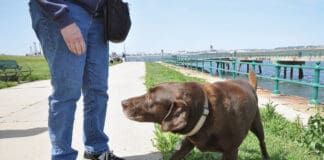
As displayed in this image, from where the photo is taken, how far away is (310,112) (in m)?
7.61

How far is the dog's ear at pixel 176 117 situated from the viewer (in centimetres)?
271

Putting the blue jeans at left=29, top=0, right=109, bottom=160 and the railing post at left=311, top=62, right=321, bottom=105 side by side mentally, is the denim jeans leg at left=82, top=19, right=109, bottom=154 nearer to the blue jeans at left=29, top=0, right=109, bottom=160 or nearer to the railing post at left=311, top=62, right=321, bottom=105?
the blue jeans at left=29, top=0, right=109, bottom=160

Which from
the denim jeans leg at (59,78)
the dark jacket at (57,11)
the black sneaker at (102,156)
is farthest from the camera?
the black sneaker at (102,156)

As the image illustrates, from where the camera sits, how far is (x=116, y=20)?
366cm

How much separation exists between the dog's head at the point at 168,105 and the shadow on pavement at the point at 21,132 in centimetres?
279

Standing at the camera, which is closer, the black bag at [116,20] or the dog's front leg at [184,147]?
the dog's front leg at [184,147]

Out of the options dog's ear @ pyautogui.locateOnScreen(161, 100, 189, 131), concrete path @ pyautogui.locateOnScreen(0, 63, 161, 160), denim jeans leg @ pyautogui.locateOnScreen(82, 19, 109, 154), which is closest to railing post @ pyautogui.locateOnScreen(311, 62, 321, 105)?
concrete path @ pyautogui.locateOnScreen(0, 63, 161, 160)

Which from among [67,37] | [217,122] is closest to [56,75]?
[67,37]

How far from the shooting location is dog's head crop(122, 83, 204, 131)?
8.95 ft

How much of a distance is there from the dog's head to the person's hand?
0.54 metres

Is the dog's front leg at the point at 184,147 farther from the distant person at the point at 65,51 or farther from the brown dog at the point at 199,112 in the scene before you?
the distant person at the point at 65,51

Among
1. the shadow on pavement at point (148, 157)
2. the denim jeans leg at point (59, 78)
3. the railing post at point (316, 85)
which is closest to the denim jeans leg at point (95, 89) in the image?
the denim jeans leg at point (59, 78)

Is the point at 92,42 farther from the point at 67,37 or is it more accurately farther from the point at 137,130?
the point at 137,130

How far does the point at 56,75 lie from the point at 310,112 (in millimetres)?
5721
